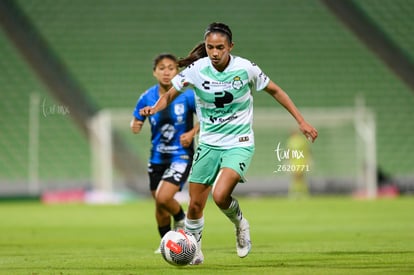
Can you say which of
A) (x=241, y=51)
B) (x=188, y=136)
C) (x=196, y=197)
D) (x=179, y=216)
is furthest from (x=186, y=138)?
(x=241, y=51)

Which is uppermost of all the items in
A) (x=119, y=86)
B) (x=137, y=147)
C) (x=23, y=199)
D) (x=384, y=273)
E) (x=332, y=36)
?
(x=332, y=36)

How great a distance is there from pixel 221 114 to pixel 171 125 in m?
2.08

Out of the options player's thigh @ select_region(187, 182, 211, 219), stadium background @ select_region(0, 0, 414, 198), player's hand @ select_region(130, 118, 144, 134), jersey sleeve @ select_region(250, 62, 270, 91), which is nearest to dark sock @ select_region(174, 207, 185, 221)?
player's hand @ select_region(130, 118, 144, 134)

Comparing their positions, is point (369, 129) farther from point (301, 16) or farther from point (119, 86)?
point (119, 86)

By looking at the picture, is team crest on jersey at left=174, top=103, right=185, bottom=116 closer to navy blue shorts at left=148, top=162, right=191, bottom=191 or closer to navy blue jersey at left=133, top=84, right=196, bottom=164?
navy blue jersey at left=133, top=84, right=196, bottom=164

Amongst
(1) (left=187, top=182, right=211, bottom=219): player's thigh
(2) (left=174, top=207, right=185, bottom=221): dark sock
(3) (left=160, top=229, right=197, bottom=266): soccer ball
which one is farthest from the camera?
(2) (left=174, top=207, right=185, bottom=221): dark sock

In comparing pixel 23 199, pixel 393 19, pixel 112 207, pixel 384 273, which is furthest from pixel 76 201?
pixel 384 273

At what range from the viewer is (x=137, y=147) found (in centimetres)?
2611

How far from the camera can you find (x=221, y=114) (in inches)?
342

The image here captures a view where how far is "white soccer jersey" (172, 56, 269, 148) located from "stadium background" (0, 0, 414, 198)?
17511mm

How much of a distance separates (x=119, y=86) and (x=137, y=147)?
83.1 inches

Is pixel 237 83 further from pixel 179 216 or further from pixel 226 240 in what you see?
pixel 226 240

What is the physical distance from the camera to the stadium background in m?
26.5

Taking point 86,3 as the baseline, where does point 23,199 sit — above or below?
below
